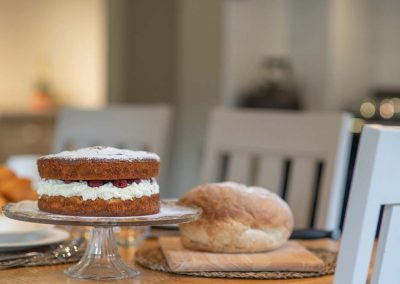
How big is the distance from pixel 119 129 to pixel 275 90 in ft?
6.79

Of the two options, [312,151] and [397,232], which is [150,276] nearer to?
[397,232]

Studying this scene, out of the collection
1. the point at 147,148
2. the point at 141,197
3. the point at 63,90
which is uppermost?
the point at 141,197

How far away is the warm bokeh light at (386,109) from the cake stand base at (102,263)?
2.85 m

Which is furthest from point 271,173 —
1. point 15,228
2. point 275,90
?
point 275,90

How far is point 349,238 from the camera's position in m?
0.83

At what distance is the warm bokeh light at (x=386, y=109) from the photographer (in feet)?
12.4

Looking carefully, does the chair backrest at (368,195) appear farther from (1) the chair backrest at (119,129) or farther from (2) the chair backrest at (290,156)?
(1) the chair backrest at (119,129)

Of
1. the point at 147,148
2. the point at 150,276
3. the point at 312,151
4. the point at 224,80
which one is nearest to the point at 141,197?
the point at 150,276

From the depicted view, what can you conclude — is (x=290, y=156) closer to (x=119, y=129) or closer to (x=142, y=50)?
(x=119, y=129)

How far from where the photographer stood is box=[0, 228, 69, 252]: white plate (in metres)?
1.21

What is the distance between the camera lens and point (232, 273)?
1.11 m

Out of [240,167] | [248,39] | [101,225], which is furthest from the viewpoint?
[248,39]

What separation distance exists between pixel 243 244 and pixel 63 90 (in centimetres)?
581

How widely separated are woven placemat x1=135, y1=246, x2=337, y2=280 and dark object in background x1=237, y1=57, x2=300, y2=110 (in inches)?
114
